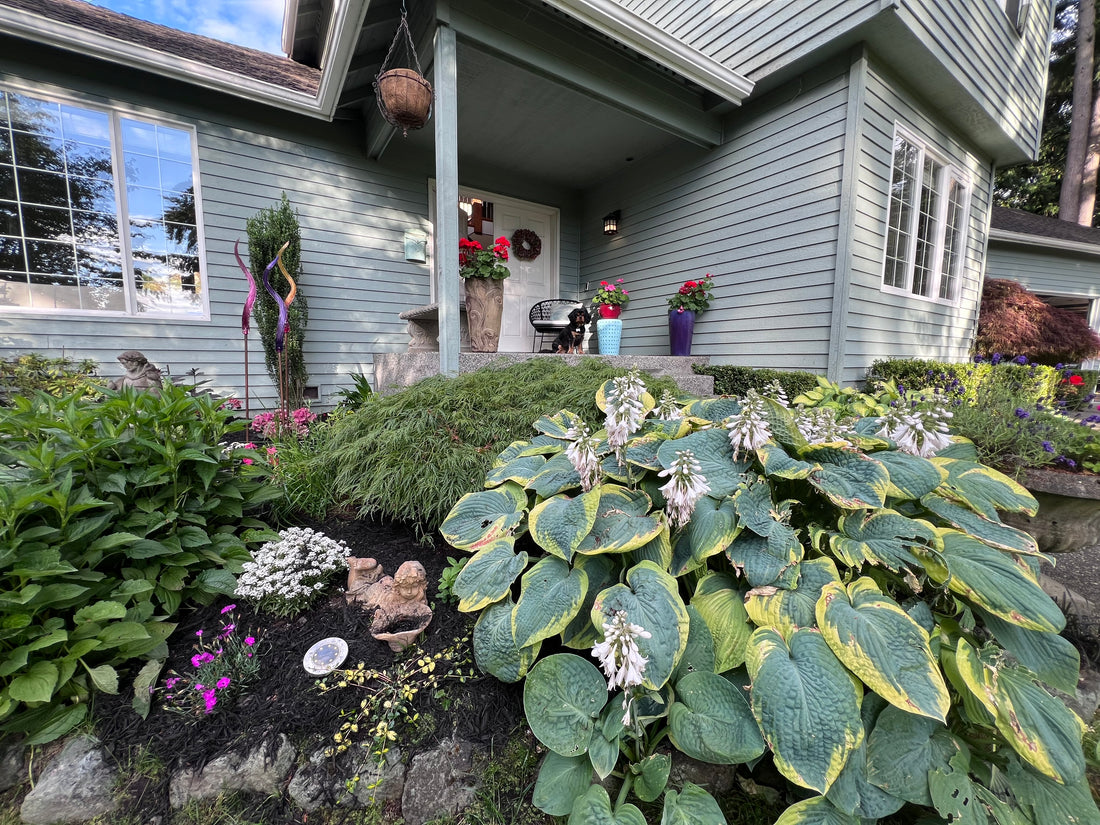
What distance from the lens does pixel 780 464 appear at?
115 cm

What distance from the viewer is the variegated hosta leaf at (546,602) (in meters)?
0.98

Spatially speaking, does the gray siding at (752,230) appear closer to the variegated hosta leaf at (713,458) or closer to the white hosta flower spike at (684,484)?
the variegated hosta leaf at (713,458)

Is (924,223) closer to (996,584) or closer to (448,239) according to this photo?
(448,239)

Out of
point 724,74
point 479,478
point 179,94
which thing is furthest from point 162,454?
point 724,74

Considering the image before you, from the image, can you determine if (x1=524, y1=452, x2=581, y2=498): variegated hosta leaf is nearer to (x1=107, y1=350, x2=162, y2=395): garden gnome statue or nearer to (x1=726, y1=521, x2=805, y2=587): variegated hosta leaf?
(x1=726, y1=521, x2=805, y2=587): variegated hosta leaf

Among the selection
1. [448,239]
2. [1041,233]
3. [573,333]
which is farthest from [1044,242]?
[448,239]

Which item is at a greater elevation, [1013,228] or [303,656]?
[1013,228]

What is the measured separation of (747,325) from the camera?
4270 mm

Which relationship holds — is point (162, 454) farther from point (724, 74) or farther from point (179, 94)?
point (724, 74)

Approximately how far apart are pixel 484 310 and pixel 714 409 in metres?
2.69

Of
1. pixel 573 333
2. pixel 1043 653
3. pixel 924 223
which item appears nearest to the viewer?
pixel 1043 653

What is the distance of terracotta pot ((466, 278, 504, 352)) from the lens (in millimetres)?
3787

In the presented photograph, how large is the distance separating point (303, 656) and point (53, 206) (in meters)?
4.72

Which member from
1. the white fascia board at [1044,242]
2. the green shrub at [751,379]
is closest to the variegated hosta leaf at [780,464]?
the green shrub at [751,379]
